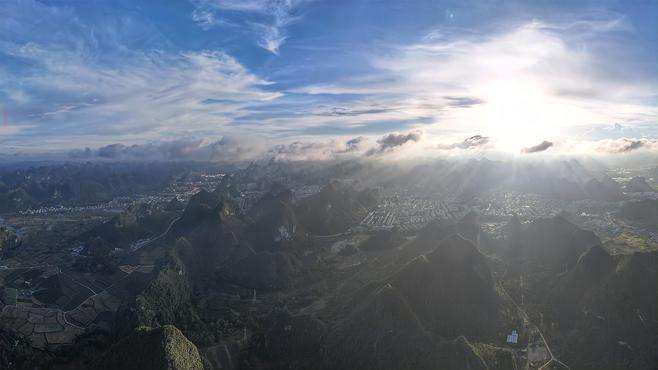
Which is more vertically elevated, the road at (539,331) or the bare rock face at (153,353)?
the bare rock face at (153,353)

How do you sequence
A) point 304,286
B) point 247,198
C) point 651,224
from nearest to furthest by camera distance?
point 304,286
point 651,224
point 247,198

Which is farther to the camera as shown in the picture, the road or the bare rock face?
the road

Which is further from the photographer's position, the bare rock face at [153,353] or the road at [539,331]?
the road at [539,331]

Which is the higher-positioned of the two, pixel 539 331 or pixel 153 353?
pixel 153 353

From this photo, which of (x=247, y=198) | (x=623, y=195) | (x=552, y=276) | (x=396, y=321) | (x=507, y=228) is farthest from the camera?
(x=247, y=198)

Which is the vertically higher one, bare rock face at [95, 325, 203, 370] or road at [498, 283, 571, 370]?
bare rock face at [95, 325, 203, 370]

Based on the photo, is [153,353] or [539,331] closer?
[153,353]

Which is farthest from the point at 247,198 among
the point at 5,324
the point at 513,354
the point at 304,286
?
the point at 513,354

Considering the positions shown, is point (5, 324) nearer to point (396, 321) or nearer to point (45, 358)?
point (45, 358)
